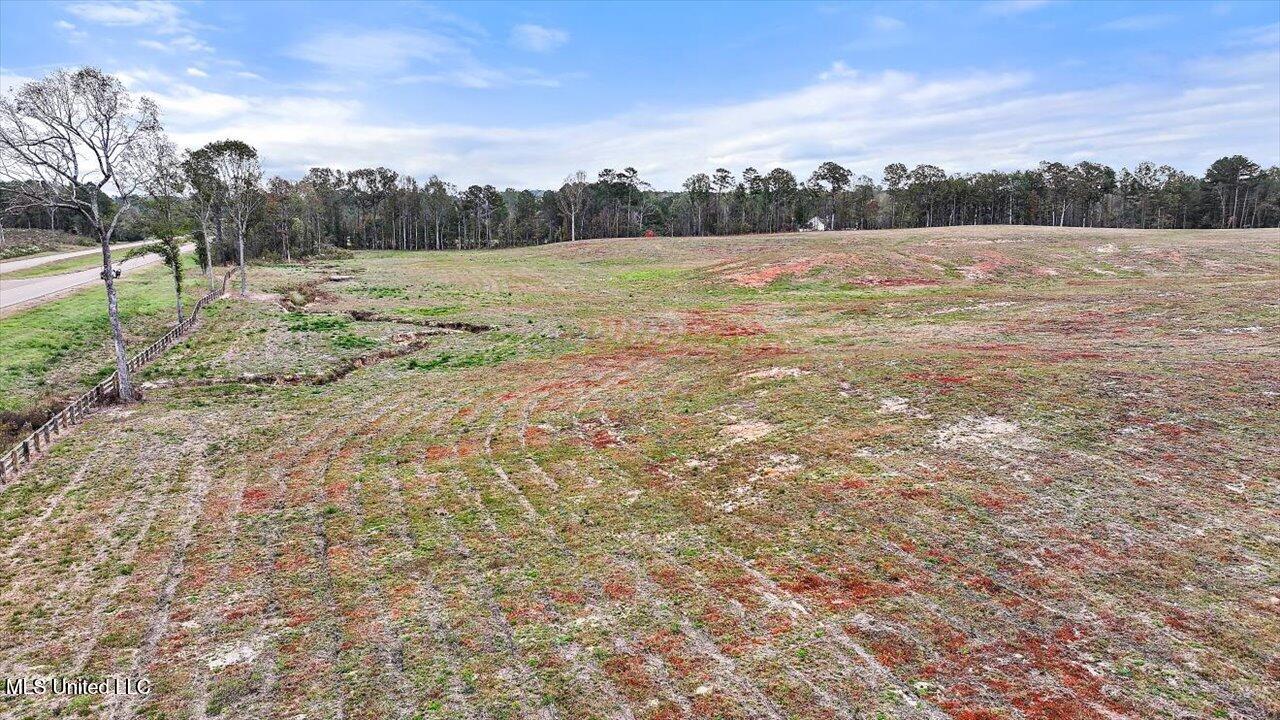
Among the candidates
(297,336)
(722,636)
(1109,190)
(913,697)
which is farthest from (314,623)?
(1109,190)

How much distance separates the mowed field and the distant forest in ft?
394

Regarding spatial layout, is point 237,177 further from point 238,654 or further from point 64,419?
point 238,654

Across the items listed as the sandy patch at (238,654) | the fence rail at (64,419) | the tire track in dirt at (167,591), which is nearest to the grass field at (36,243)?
the fence rail at (64,419)

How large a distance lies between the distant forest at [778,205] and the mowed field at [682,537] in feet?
394

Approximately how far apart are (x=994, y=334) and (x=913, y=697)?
29029 millimetres

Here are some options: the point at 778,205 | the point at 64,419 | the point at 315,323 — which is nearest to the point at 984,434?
the point at 64,419

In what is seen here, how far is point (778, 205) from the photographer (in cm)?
15238

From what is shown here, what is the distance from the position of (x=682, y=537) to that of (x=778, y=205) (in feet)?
487

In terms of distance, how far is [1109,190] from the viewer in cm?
14312

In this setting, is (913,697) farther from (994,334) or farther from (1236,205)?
(1236,205)

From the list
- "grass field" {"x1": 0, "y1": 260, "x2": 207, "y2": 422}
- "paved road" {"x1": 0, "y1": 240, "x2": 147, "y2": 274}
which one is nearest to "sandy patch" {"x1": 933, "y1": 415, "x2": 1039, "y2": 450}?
"grass field" {"x1": 0, "y1": 260, "x2": 207, "y2": 422}

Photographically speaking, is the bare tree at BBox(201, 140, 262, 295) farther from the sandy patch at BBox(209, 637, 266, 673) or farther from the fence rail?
the sandy patch at BBox(209, 637, 266, 673)

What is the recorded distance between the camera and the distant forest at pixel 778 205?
137500 mm

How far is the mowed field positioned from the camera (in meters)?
9.09
